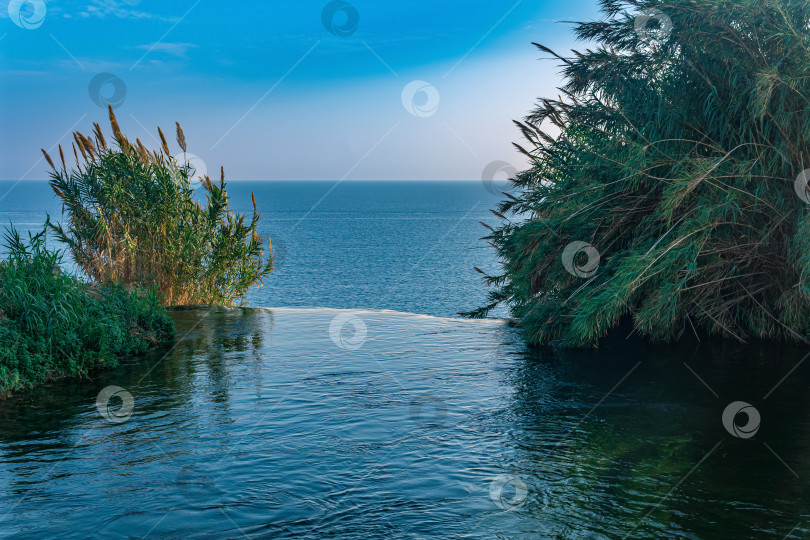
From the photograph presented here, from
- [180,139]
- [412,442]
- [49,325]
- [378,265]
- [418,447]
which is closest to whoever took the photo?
[418,447]

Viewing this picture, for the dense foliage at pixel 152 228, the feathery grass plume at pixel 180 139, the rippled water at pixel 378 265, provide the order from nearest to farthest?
the dense foliage at pixel 152 228 → the feathery grass plume at pixel 180 139 → the rippled water at pixel 378 265

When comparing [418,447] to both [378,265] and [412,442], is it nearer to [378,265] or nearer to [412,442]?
[412,442]

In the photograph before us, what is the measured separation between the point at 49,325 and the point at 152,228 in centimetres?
600

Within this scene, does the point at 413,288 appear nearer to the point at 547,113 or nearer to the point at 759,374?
the point at 547,113

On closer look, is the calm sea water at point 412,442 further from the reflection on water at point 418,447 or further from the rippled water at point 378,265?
the rippled water at point 378,265

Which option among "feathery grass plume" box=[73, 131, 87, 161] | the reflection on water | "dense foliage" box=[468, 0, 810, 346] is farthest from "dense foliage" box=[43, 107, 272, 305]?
"dense foliage" box=[468, 0, 810, 346]

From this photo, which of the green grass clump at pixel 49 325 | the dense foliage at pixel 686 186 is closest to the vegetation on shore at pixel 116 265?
the green grass clump at pixel 49 325

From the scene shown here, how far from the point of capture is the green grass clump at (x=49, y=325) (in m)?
10.3

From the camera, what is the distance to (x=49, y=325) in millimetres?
10672

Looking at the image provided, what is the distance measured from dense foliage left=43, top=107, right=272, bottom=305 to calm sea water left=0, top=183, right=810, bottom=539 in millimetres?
2942

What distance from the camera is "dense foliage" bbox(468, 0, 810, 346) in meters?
11.4

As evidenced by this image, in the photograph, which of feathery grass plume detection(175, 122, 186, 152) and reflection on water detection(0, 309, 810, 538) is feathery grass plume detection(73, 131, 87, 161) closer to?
feathery grass plume detection(175, 122, 186, 152)

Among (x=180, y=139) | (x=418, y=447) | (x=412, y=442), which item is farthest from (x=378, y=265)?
(x=418, y=447)

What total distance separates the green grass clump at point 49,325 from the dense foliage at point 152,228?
2.58 metres
